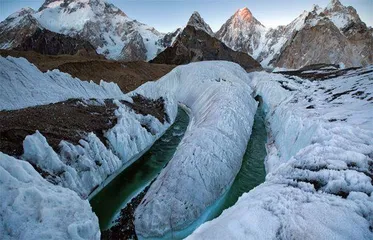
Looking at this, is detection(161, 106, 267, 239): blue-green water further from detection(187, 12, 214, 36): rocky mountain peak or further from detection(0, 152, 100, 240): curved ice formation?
detection(187, 12, 214, 36): rocky mountain peak

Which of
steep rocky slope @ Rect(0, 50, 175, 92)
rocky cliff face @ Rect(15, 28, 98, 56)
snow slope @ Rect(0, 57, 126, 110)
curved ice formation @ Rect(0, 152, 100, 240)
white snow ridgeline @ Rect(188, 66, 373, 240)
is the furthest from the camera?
rocky cliff face @ Rect(15, 28, 98, 56)

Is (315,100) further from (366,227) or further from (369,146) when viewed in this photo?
(366,227)

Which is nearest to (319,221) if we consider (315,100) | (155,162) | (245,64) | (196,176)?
(196,176)

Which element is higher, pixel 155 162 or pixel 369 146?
pixel 369 146

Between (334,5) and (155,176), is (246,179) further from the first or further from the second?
(334,5)

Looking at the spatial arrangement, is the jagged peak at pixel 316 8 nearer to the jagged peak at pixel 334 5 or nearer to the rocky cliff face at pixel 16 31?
the jagged peak at pixel 334 5

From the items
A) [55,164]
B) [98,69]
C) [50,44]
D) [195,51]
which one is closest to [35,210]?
[55,164]

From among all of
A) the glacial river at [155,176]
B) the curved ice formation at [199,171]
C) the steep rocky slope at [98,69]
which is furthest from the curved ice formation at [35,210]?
the steep rocky slope at [98,69]

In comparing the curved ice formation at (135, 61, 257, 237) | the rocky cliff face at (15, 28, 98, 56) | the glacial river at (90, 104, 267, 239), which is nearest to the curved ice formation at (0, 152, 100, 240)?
the curved ice formation at (135, 61, 257, 237)
